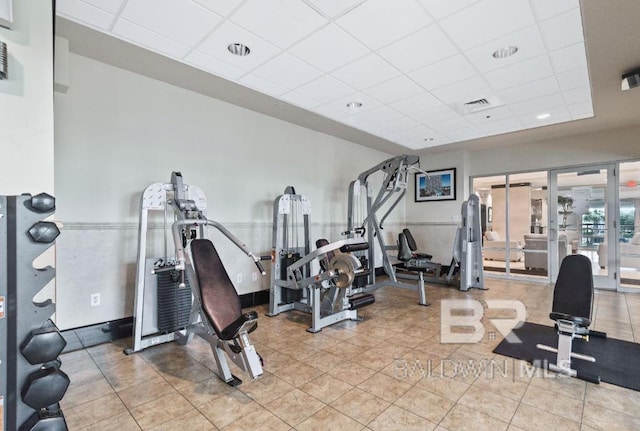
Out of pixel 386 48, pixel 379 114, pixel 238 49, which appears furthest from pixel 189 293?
pixel 379 114

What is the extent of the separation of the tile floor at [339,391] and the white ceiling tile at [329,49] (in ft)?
8.93

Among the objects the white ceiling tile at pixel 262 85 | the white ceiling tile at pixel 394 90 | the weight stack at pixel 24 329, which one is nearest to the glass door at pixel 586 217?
the white ceiling tile at pixel 394 90

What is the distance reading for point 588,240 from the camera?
224 inches

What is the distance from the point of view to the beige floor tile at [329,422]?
1.87m

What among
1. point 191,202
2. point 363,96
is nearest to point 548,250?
point 363,96

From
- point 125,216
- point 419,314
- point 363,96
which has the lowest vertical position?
point 419,314

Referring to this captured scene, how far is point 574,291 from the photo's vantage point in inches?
106

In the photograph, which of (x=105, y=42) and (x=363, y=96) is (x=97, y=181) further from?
(x=363, y=96)

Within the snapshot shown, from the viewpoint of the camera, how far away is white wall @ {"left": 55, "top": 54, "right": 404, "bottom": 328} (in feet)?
9.85

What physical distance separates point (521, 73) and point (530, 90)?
1.78ft

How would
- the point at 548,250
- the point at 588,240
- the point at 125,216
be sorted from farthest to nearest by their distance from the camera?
the point at 548,250 < the point at 588,240 < the point at 125,216

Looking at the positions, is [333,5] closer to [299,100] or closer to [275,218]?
[299,100]

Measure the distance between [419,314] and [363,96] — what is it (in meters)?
2.83

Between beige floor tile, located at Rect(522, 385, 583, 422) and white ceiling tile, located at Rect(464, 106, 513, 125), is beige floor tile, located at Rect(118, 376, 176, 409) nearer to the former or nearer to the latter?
beige floor tile, located at Rect(522, 385, 583, 422)
